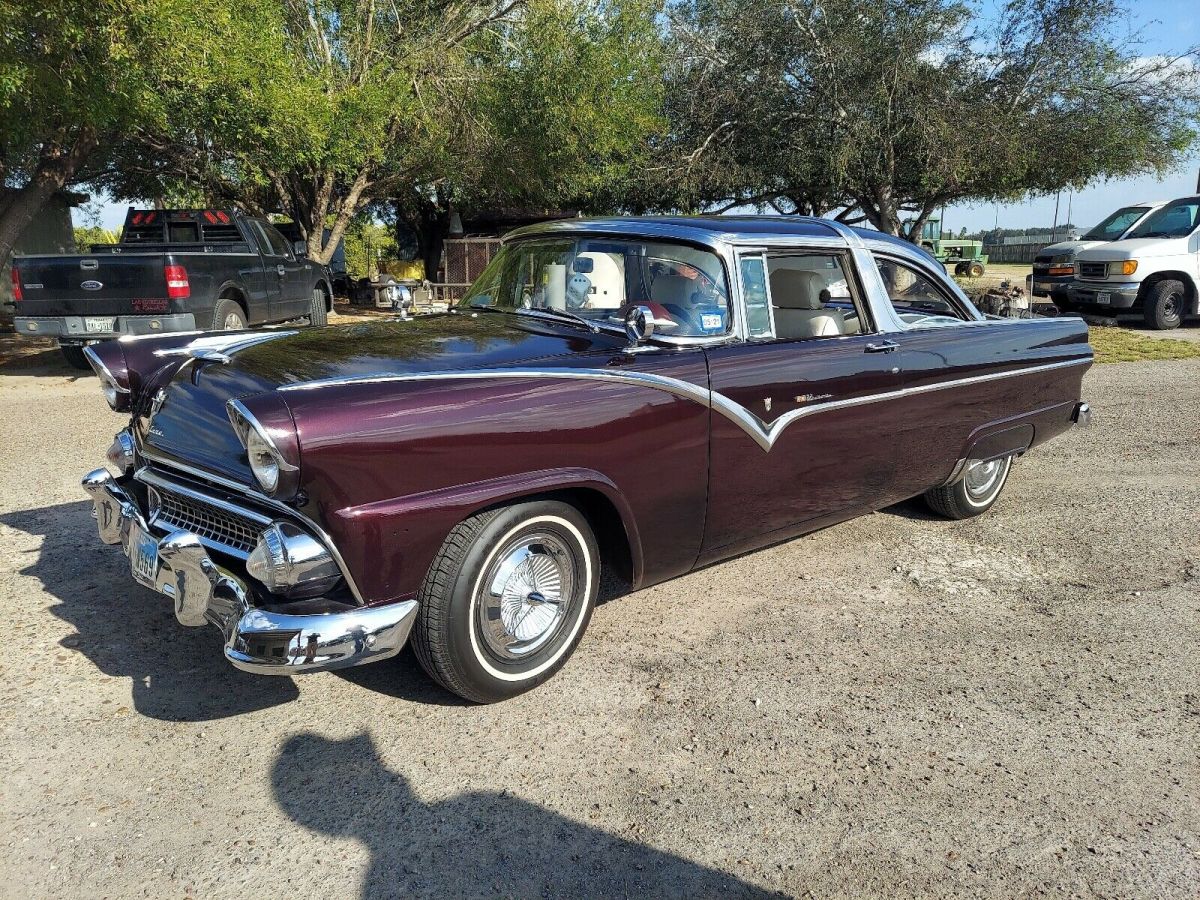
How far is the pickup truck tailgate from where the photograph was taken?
9.32 meters

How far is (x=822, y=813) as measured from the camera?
2.70m

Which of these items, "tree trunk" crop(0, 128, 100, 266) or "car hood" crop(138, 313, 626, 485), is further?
"tree trunk" crop(0, 128, 100, 266)

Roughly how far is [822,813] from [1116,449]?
562cm

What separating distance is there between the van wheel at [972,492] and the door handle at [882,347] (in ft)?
3.71

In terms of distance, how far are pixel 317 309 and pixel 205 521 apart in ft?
36.1

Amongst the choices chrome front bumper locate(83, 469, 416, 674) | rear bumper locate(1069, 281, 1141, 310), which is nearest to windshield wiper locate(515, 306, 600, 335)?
chrome front bumper locate(83, 469, 416, 674)

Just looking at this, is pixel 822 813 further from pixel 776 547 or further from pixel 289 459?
pixel 776 547

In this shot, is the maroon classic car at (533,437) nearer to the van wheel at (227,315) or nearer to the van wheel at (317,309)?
the van wheel at (227,315)

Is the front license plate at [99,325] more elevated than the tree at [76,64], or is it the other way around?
the tree at [76,64]

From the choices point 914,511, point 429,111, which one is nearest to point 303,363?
point 914,511

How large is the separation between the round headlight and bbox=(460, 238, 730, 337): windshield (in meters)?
1.53

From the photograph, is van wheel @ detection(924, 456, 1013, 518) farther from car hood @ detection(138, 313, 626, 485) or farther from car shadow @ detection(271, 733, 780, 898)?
car shadow @ detection(271, 733, 780, 898)

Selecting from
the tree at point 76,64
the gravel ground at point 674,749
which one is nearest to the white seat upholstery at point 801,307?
the gravel ground at point 674,749

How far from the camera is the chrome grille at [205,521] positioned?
2.95m
